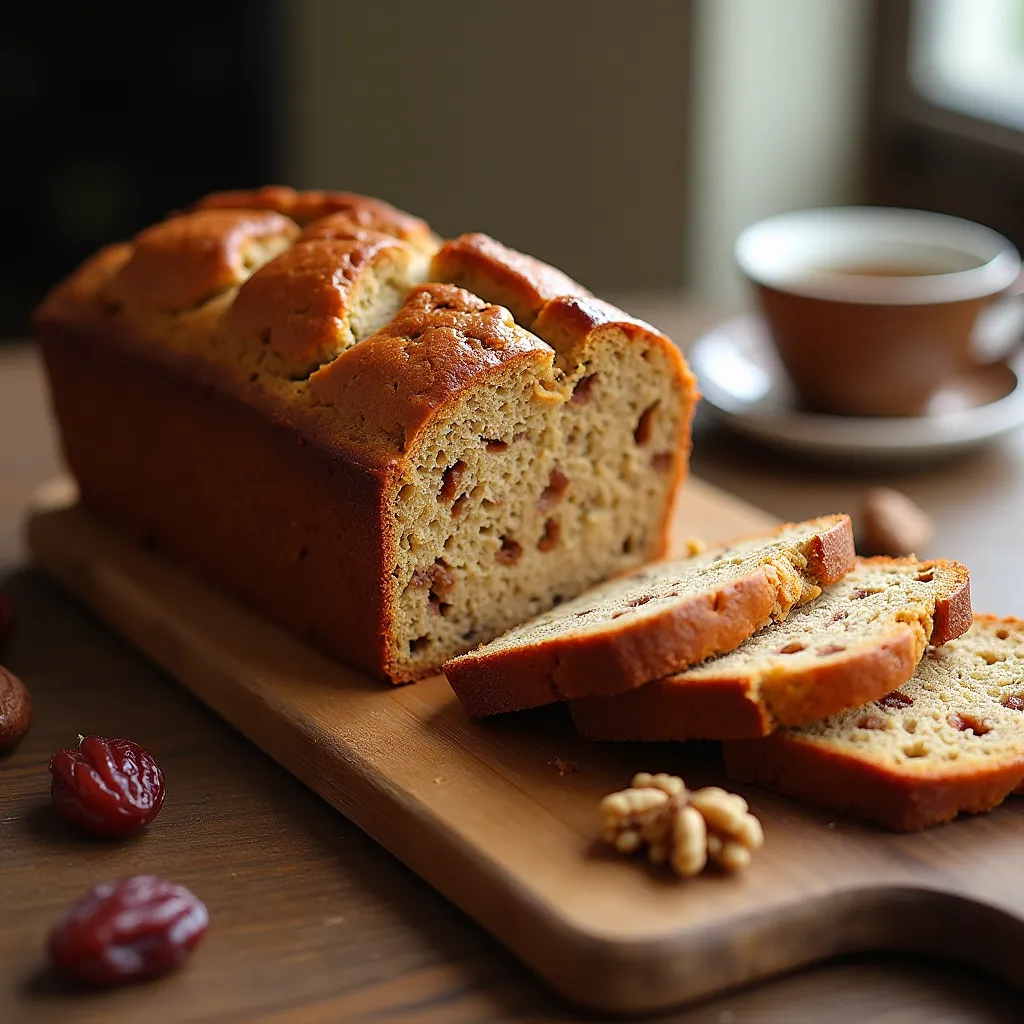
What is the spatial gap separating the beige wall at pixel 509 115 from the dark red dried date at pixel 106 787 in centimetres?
550

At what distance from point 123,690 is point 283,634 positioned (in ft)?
1.16

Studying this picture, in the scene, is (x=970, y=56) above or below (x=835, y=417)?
above

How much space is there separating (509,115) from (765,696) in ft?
18.8

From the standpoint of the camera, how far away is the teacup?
397 centimetres

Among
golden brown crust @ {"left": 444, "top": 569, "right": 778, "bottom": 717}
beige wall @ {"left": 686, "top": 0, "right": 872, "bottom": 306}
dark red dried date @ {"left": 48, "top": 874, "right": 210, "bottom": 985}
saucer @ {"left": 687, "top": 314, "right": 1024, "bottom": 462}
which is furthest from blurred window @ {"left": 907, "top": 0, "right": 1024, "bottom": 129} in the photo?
dark red dried date @ {"left": 48, "top": 874, "right": 210, "bottom": 985}

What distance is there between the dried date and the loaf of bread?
58 cm

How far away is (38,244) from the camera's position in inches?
283

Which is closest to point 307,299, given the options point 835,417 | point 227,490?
point 227,490

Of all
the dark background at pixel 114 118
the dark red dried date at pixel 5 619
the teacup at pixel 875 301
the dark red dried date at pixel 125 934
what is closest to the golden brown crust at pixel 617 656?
the dark red dried date at pixel 125 934

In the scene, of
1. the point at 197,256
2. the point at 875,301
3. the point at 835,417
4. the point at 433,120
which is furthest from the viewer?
the point at 433,120

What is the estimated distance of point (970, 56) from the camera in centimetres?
689

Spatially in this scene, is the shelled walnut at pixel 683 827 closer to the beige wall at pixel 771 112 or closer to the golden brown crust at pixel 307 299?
the golden brown crust at pixel 307 299

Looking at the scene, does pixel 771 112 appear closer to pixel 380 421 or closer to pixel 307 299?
pixel 307 299

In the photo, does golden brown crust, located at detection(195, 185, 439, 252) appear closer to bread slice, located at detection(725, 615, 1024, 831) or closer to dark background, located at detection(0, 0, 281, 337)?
bread slice, located at detection(725, 615, 1024, 831)
